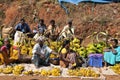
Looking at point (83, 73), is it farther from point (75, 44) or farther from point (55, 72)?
point (75, 44)

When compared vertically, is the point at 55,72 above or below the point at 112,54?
below

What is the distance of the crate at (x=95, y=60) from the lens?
9.76 metres

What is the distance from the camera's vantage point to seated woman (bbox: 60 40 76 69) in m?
9.34

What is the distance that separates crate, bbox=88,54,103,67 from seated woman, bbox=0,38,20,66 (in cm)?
228

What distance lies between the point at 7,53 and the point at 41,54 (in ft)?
3.39

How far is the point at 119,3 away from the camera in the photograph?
1764 cm

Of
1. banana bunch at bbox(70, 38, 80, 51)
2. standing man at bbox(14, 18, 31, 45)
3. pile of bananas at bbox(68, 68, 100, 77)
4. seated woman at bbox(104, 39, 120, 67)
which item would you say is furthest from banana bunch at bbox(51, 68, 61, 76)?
standing man at bbox(14, 18, 31, 45)

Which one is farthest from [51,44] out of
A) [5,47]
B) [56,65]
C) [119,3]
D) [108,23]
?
[119,3]

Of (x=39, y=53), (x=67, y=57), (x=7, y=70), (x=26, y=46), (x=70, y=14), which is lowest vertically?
(x=7, y=70)

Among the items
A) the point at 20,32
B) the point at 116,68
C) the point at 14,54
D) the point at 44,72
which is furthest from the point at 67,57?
the point at 20,32

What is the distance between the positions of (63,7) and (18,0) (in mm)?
2998

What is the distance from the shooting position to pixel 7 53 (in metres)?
9.59

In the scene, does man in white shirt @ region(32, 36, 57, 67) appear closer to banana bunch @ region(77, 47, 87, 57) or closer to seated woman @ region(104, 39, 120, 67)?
banana bunch @ region(77, 47, 87, 57)

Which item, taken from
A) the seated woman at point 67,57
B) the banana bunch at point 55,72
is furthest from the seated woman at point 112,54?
the banana bunch at point 55,72
